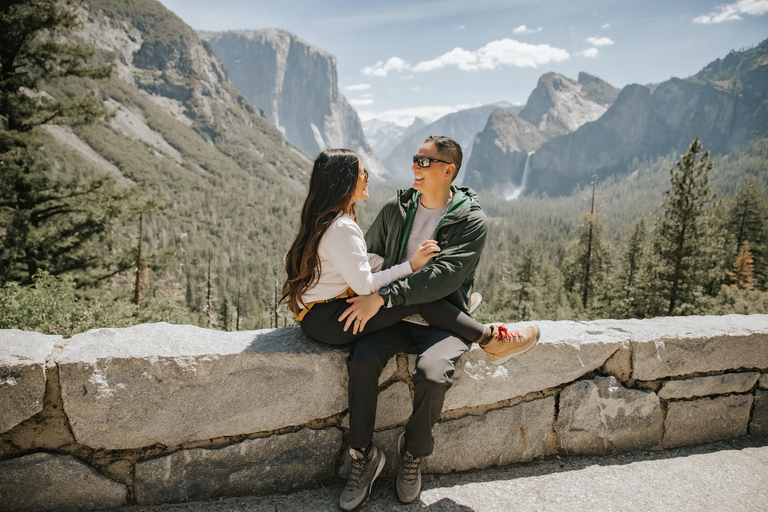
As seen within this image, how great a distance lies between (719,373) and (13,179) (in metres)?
15.5

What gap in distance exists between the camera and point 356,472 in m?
2.49

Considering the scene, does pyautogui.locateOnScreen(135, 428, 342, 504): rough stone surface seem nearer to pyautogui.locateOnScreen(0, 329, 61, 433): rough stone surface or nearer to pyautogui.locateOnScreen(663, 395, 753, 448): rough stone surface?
pyautogui.locateOnScreen(0, 329, 61, 433): rough stone surface

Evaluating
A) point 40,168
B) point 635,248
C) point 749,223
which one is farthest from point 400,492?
point 749,223

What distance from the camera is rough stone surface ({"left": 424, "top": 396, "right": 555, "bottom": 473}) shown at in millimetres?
2826

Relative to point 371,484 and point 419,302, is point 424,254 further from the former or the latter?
point 371,484

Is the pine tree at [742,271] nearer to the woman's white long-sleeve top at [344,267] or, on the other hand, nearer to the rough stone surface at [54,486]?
the woman's white long-sleeve top at [344,267]

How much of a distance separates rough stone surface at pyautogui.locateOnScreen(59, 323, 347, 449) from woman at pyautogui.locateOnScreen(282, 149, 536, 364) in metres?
0.22

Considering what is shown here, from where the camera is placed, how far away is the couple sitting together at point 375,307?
2465 mm

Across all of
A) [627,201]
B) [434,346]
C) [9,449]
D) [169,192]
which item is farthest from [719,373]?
[627,201]

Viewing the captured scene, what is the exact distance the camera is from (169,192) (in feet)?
442

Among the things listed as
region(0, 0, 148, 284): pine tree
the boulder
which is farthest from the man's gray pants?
region(0, 0, 148, 284): pine tree

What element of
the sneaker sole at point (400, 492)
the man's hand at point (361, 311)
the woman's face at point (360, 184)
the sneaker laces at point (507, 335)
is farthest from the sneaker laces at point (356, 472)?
the woman's face at point (360, 184)

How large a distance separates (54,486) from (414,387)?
2086mm

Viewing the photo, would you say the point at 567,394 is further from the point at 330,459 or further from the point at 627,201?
the point at 627,201
